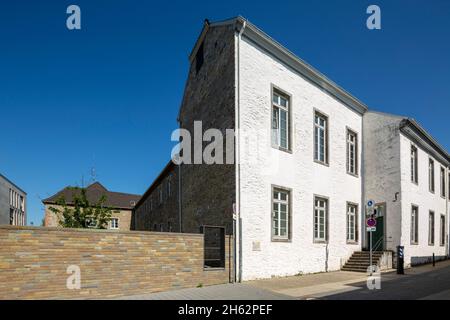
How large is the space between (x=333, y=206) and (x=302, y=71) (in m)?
6.17

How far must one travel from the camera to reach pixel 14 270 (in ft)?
27.4

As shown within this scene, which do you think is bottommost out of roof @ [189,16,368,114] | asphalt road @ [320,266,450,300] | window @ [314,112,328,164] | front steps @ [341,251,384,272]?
front steps @ [341,251,384,272]

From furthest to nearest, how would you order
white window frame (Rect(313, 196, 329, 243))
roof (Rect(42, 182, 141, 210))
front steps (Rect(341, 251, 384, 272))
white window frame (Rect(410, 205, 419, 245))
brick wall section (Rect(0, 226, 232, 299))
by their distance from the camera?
roof (Rect(42, 182, 141, 210)) → white window frame (Rect(410, 205, 419, 245)) → front steps (Rect(341, 251, 384, 272)) → white window frame (Rect(313, 196, 329, 243)) → brick wall section (Rect(0, 226, 232, 299))

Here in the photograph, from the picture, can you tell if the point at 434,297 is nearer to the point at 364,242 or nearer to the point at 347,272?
the point at 347,272

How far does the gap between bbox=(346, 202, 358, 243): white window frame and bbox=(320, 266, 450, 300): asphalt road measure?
438 cm

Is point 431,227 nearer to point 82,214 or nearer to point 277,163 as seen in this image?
point 277,163

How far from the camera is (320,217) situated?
17.0 metres

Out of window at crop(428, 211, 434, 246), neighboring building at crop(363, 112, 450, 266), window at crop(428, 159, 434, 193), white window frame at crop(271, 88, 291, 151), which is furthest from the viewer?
window at crop(428, 159, 434, 193)

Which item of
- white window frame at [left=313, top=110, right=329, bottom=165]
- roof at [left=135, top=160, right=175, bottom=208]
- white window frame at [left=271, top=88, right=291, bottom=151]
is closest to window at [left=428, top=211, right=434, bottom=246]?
white window frame at [left=313, top=110, right=329, bottom=165]

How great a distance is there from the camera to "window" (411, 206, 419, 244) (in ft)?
68.5

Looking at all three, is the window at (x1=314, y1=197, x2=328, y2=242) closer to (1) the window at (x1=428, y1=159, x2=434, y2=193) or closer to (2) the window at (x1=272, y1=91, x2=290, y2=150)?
(2) the window at (x1=272, y1=91, x2=290, y2=150)

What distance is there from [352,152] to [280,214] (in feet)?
23.6

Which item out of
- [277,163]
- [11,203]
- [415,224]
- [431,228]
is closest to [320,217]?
[277,163]
